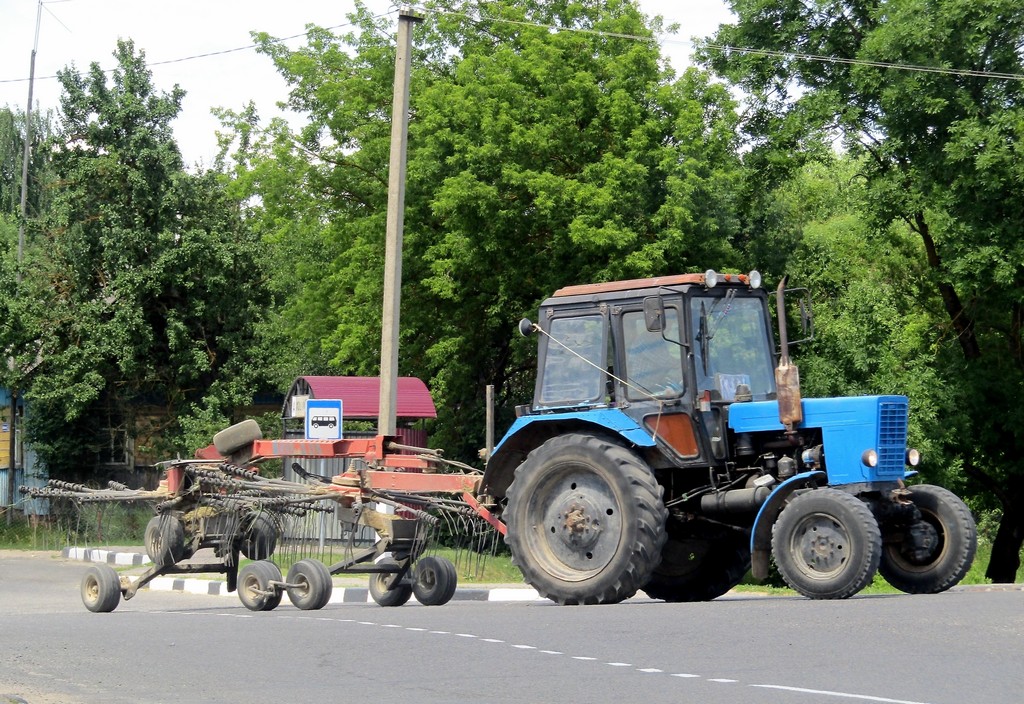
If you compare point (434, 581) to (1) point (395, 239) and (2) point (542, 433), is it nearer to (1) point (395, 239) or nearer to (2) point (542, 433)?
(2) point (542, 433)

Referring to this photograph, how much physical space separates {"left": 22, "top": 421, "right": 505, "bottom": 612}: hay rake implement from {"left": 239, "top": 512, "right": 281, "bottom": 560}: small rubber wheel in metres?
0.01

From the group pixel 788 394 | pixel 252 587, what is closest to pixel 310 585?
pixel 252 587

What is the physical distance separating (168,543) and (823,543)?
280 inches

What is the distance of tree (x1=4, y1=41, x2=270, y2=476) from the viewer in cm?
3528

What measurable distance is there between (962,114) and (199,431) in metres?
19.5

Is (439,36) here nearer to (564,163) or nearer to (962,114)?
(564,163)

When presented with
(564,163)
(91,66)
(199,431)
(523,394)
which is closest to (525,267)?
(564,163)

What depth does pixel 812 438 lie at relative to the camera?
43.1ft

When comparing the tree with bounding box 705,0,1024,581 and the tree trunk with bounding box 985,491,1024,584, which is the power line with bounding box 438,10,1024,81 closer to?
the tree with bounding box 705,0,1024,581

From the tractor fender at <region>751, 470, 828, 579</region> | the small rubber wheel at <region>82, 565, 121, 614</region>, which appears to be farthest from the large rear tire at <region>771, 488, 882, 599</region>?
the small rubber wheel at <region>82, 565, 121, 614</region>

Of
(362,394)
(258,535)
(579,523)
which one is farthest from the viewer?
(362,394)

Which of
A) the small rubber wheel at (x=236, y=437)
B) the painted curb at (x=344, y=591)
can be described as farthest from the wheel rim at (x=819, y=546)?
the small rubber wheel at (x=236, y=437)

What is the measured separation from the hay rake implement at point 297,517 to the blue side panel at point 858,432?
11.2 ft

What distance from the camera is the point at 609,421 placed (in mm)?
13555
